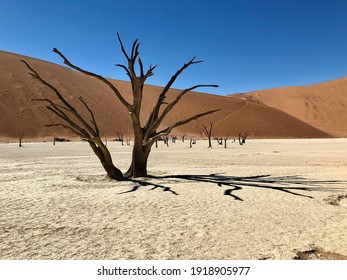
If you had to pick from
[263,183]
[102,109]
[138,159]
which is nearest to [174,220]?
[263,183]

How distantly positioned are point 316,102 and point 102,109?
7433 centimetres

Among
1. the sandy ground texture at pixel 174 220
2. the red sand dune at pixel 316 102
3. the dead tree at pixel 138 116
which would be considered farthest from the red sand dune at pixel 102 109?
the sandy ground texture at pixel 174 220

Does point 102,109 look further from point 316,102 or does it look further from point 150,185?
point 316,102

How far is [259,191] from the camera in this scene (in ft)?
22.1

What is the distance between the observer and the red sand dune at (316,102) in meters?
96.2

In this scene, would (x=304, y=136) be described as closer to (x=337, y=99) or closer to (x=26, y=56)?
(x=337, y=99)

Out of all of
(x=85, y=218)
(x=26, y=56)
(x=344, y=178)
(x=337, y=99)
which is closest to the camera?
(x=85, y=218)

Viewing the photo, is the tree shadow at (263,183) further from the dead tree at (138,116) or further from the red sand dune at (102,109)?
the red sand dune at (102,109)

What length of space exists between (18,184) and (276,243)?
6442mm

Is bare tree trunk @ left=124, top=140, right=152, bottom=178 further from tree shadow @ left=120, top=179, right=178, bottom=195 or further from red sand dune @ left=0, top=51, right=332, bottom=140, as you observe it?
red sand dune @ left=0, top=51, right=332, bottom=140

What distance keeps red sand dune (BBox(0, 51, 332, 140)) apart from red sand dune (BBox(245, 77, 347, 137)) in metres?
Result: 13.5

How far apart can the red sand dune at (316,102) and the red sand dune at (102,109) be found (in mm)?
13476
